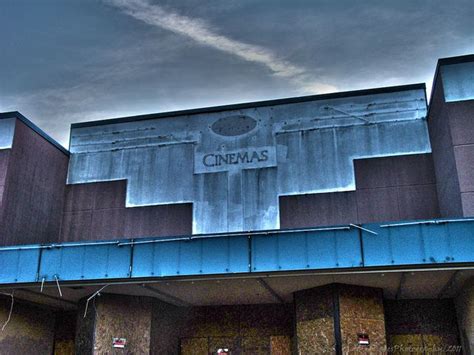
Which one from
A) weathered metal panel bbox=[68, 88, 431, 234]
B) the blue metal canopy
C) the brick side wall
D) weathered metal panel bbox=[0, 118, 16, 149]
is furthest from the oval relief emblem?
the blue metal canopy

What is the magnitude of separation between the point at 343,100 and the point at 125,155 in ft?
31.4

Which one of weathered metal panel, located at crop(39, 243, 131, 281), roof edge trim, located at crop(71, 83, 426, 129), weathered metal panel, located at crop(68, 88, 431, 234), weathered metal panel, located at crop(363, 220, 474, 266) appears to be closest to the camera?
weathered metal panel, located at crop(363, 220, 474, 266)

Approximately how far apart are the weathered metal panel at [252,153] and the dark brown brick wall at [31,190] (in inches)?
46.3

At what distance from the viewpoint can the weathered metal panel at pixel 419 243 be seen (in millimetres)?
12688

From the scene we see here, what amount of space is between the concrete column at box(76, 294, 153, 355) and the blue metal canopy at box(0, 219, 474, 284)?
6.82ft

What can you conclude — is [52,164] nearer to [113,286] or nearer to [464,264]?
[113,286]

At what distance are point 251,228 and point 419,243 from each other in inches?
318

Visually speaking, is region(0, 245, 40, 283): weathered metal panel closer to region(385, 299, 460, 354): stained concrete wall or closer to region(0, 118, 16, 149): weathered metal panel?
region(0, 118, 16, 149): weathered metal panel

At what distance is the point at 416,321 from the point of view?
17750 millimetres

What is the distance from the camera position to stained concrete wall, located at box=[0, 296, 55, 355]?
16.9 metres

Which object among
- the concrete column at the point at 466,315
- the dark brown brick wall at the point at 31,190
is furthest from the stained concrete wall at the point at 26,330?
the concrete column at the point at 466,315

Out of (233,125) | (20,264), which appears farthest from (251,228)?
(20,264)

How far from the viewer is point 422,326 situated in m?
17.6

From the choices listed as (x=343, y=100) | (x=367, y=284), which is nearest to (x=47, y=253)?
(x=367, y=284)
